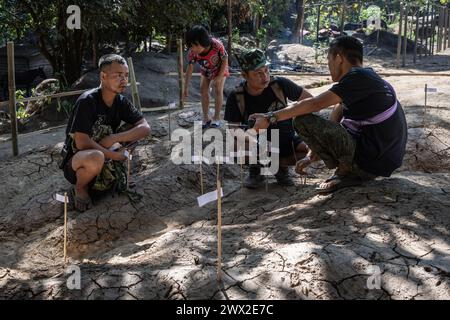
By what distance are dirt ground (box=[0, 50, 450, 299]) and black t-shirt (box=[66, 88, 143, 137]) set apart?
2.02 ft

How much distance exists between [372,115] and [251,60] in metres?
1.05

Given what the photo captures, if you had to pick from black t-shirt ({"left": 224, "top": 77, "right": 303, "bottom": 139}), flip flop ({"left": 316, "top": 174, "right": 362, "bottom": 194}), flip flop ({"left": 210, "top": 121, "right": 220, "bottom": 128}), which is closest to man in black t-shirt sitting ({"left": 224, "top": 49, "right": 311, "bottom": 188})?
black t-shirt ({"left": 224, "top": 77, "right": 303, "bottom": 139})

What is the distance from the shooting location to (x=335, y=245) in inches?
115

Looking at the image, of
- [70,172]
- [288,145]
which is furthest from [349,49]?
[70,172]

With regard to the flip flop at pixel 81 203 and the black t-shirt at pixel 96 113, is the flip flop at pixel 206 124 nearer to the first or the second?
the black t-shirt at pixel 96 113

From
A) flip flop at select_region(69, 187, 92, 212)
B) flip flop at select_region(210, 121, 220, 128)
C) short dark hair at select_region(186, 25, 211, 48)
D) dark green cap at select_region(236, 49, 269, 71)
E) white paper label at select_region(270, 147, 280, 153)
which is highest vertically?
short dark hair at select_region(186, 25, 211, 48)

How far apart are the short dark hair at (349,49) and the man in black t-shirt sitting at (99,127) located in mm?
1522

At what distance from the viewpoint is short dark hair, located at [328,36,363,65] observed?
3746mm

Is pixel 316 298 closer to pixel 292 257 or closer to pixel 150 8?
pixel 292 257

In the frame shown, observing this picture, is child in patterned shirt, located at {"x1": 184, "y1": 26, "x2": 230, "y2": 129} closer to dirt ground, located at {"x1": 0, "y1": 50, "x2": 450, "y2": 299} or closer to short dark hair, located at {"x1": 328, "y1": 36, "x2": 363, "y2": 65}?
dirt ground, located at {"x1": 0, "y1": 50, "x2": 450, "y2": 299}

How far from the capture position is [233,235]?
349cm

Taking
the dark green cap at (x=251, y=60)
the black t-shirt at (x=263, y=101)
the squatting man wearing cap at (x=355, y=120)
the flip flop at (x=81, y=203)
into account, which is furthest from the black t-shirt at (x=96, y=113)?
the squatting man wearing cap at (x=355, y=120)

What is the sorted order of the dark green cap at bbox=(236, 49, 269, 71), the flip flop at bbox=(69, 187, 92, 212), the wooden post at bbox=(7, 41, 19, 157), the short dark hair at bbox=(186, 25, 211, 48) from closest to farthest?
1. the dark green cap at bbox=(236, 49, 269, 71)
2. the flip flop at bbox=(69, 187, 92, 212)
3. the short dark hair at bbox=(186, 25, 211, 48)
4. the wooden post at bbox=(7, 41, 19, 157)
